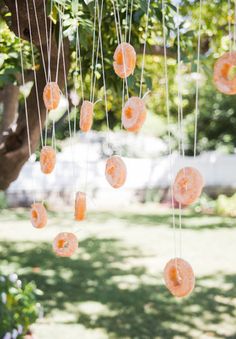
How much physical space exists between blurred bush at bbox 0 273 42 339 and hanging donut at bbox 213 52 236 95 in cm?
243

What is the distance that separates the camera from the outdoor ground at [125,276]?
4488 mm

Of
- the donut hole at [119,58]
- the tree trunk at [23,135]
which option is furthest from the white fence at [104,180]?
the donut hole at [119,58]

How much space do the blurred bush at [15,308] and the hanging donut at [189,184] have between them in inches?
89.4

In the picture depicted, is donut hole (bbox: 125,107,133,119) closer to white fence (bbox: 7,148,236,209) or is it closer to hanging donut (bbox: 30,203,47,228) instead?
hanging donut (bbox: 30,203,47,228)

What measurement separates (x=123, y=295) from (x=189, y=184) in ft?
14.7

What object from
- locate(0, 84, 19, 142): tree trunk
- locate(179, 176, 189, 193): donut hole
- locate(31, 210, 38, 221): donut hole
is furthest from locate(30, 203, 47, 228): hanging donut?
locate(0, 84, 19, 142): tree trunk

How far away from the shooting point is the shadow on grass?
14.8ft

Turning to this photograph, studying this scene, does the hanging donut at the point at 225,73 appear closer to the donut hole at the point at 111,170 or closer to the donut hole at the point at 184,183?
the donut hole at the point at 184,183

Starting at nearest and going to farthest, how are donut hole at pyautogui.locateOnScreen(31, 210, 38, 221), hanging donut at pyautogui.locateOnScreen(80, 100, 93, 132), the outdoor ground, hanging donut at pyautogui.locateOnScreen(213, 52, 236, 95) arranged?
1. hanging donut at pyautogui.locateOnScreen(213, 52, 236, 95)
2. hanging donut at pyautogui.locateOnScreen(80, 100, 93, 132)
3. donut hole at pyautogui.locateOnScreen(31, 210, 38, 221)
4. the outdoor ground

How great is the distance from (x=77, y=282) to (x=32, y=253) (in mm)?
1746

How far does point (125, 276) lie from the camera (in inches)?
249

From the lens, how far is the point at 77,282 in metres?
6.04

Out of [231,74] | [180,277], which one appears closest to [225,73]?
[231,74]

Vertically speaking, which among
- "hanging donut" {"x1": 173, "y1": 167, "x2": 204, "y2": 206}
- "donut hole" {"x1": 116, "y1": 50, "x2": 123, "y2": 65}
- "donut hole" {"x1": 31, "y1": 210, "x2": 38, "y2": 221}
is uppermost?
"donut hole" {"x1": 116, "y1": 50, "x2": 123, "y2": 65}
